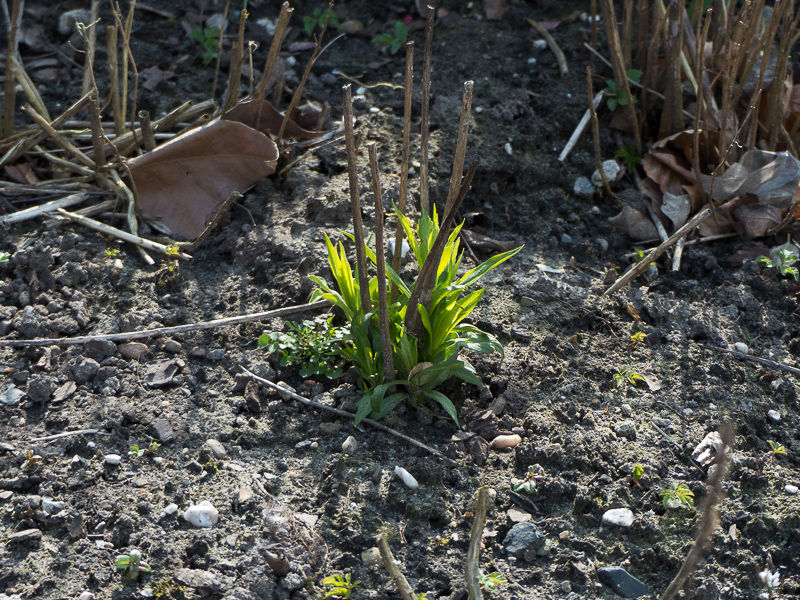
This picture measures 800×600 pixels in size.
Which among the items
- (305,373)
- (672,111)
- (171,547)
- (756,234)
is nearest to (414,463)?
(305,373)

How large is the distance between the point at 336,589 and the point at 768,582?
3.66 ft

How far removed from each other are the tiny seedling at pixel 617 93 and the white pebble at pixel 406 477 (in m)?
2.10

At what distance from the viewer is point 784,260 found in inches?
108

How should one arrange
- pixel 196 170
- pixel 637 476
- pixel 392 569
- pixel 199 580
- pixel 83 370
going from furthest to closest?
1. pixel 196 170
2. pixel 83 370
3. pixel 637 476
4. pixel 199 580
5. pixel 392 569

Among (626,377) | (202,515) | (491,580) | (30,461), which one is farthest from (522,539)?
(30,461)

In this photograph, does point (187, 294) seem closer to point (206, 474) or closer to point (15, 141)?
point (206, 474)

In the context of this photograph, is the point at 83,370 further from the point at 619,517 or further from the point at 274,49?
the point at 619,517

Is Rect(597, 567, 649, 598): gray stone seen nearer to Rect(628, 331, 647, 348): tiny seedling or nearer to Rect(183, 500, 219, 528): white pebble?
Rect(628, 331, 647, 348): tiny seedling

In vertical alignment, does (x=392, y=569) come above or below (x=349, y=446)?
above

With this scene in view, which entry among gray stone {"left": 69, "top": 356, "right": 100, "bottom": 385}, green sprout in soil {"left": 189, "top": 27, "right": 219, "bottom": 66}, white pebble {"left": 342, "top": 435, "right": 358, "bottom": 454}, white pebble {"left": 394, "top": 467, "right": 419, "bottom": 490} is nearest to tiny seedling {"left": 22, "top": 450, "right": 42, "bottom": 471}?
→ gray stone {"left": 69, "top": 356, "right": 100, "bottom": 385}

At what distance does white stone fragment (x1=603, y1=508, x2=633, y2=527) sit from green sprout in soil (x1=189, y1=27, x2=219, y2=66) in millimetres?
2783

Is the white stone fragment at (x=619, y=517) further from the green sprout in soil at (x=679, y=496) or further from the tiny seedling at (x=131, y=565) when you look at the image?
the tiny seedling at (x=131, y=565)

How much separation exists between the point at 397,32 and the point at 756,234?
1.98 metres

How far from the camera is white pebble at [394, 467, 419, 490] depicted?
2.00m
